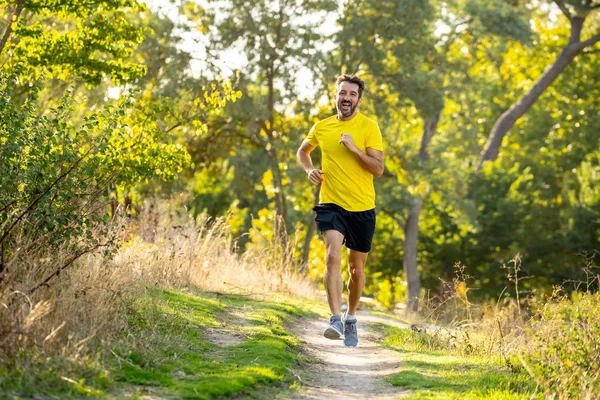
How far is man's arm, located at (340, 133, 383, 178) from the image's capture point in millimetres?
8586

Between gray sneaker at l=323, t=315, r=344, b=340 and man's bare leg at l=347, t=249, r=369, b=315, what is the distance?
0.28 meters

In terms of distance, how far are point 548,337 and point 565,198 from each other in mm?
35560

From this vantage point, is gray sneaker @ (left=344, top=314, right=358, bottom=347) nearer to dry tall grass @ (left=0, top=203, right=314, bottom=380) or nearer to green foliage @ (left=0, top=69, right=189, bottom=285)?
dry tall grass @ (left=0, top=203, right=314, bottom=380)

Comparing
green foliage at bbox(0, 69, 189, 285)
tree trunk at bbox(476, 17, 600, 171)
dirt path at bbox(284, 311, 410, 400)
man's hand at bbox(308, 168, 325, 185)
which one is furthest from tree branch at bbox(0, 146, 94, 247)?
tree trunk at bbox(476, 17, 600, 171)

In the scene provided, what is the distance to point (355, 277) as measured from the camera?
918 centimetres

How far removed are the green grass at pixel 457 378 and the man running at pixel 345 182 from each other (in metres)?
0.96

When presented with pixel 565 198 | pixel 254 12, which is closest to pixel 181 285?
pixel 254 12

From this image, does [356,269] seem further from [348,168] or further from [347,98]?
[347,98]

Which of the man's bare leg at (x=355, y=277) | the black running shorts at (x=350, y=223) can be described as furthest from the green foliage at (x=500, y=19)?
the black running shorts at (x=350, y=223)

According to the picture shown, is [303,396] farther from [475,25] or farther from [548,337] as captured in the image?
[475,25]

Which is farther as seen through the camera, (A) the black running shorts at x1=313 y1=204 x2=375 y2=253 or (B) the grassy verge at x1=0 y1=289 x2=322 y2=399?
(A) the black running shorts at x1=313 y1=204 x2=375 y2=253

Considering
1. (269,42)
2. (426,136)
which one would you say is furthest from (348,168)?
(426,136)

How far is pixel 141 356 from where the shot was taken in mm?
6816

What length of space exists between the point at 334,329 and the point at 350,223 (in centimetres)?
99
